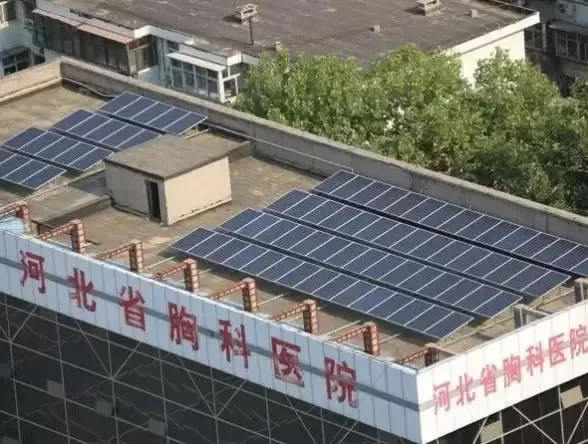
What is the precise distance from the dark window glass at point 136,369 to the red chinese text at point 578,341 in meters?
11.2

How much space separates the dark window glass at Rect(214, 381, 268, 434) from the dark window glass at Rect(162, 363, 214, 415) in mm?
336

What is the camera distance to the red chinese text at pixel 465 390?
61188mm

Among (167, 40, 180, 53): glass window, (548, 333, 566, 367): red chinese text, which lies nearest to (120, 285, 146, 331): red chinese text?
(548, 333, 566, 367): red chinese text

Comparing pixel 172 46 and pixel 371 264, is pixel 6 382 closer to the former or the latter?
pixel 371 264

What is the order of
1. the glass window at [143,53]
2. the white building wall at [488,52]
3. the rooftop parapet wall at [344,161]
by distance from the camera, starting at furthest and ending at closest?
the glass window at [143,53] < the white building wall at [488,52] < the rooftop parapet wall at [344,161]

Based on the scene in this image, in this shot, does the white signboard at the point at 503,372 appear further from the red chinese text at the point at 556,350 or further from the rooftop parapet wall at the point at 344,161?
the rooftop parapet wall at the point at 344,161

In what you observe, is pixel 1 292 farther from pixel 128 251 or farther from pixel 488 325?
pixel 488 325

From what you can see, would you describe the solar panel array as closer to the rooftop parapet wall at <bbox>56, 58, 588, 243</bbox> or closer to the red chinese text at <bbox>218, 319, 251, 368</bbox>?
the rooftop parapet wall at <bbox>56, 58, 588, 243</bbox>

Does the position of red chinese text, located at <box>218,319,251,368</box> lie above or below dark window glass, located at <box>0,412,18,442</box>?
above

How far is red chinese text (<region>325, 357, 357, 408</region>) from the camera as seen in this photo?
203 ft

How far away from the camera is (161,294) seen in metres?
65.9

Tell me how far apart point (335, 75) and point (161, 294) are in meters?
25.1

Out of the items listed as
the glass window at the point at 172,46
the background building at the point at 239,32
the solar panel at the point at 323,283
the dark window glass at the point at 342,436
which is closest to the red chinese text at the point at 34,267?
the solar panel at the point at 323,283

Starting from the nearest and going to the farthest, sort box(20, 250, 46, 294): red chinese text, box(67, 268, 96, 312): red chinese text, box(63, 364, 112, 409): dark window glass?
box(67, 268, 96, 312): red chinese text → box(20, 250, 46, 294): red chinese text → box(63, 364, 112, 409): dark window glass
